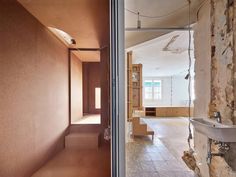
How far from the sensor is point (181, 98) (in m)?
12.4

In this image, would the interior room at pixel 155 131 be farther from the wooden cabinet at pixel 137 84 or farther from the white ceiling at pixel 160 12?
the white ceiling at pixel 160 12

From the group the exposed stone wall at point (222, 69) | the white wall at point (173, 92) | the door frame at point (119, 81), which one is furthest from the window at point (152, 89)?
the door frame at point (119, 81)

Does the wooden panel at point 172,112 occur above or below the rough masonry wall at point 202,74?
below

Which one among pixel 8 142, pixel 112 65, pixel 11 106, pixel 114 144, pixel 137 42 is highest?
pixel 137 42

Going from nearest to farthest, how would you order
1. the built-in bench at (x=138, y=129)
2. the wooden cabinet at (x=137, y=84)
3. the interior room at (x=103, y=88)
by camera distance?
the interior room at (x=103, y=88)
the built-in bench at (x=138, y=129)
the wooden cabinet at (x=137, y=84)

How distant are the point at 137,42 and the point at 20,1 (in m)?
2.18

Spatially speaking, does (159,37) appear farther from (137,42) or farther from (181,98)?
(181,98)

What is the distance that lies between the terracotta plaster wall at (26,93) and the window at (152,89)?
9044 mm

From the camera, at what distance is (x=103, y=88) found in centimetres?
443

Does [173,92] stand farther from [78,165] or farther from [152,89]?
[78,165]

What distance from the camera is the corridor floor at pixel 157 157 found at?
2885mm

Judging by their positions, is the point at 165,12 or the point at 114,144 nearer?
the point at 114,144

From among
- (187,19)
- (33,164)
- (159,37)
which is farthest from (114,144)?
(159,37)

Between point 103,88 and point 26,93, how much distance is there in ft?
6.66
